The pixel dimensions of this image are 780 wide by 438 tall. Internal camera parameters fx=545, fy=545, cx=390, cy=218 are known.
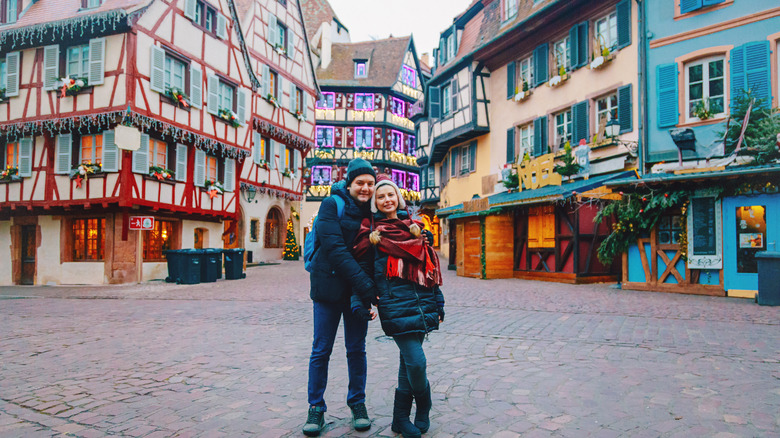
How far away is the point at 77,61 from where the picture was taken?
1680cm

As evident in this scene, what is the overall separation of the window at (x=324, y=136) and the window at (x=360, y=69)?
4.41 m

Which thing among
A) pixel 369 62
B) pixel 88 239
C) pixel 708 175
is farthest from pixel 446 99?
pixel 369 62

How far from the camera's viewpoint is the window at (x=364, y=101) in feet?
131

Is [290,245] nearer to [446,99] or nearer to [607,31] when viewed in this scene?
[446,99]

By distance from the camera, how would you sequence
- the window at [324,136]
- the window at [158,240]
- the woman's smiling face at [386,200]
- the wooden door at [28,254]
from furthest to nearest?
the window at [324,136]
the wooden door at [28,254]
the window at [158,240]
the woman's smiling face at [386,200]

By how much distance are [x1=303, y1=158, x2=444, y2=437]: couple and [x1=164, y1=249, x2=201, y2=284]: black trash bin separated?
1372 cm

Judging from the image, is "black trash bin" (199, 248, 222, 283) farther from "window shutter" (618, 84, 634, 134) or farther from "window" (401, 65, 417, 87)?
"window" (401, 65, 417, 87)

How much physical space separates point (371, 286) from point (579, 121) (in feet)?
47.3

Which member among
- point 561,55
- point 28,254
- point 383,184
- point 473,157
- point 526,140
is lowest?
point 28,254

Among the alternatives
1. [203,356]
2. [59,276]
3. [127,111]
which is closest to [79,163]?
[127,111]

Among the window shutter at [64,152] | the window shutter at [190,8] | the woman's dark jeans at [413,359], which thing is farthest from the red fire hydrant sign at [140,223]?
the woman's dark jeans at [413,359]

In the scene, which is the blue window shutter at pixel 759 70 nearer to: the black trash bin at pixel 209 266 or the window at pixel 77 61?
the black trash bin at pixel 209 266

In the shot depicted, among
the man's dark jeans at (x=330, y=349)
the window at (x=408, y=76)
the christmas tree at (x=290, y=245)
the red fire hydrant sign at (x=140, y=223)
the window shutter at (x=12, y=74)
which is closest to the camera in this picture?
the man's dark jeans at (x=330, y=349)

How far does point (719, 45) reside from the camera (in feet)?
41.9
